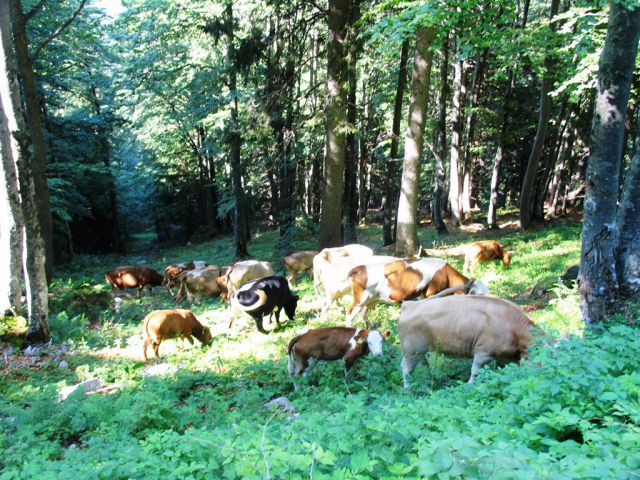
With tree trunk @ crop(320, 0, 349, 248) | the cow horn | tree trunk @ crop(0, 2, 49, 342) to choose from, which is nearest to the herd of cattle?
the cow horn

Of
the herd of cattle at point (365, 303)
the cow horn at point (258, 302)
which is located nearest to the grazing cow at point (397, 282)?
the herd of cattle at point (365, 303)

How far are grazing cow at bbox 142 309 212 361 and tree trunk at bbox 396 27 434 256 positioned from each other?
728cm

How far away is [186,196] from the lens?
41812mm

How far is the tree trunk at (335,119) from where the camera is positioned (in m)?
15.7

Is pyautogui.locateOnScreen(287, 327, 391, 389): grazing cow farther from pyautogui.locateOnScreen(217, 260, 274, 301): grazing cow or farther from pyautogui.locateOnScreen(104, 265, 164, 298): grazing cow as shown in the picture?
pyautogui.locateOnScreen(104, 265, 164, 298): grazing cow

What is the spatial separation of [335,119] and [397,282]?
761 centimetres

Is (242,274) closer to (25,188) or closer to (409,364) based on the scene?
(25,188)

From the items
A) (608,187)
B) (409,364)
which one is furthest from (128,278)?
(608,187)

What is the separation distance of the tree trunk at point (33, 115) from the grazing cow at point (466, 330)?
11581mm

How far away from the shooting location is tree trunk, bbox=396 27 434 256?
14000 mm

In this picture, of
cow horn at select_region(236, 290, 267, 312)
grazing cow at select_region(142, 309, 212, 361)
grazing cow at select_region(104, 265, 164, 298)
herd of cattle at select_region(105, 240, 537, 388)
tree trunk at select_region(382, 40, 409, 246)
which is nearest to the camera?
herd of cattle at select_region(105, 240, 537, 388)

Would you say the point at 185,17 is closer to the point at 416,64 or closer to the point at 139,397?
the point at 416,64

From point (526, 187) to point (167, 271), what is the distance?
15.2 m

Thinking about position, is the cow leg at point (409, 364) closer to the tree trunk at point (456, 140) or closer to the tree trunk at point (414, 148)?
the tree trunk at point (414, 148)
